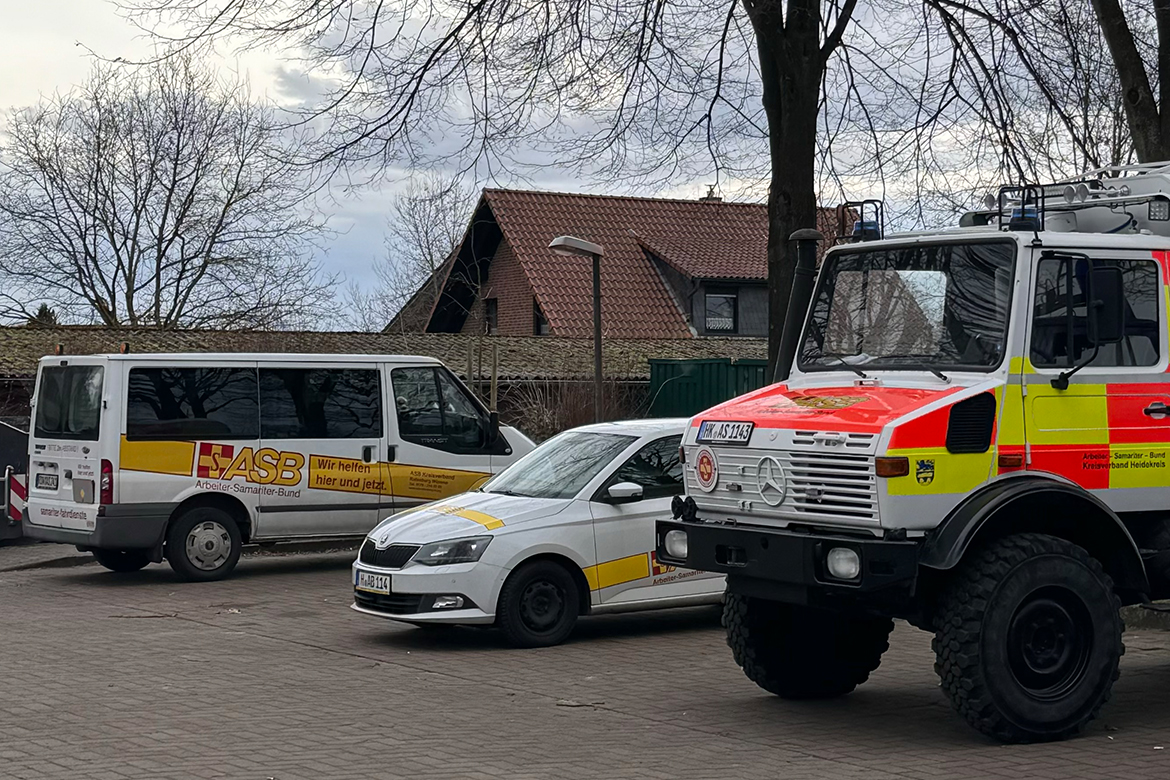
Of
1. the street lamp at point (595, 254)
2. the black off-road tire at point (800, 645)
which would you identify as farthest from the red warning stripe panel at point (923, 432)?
the street lamp at point (595, 254)

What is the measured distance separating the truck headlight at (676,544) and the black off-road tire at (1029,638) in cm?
168

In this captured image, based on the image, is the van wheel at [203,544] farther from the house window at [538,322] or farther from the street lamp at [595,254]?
the house window at [538,322]

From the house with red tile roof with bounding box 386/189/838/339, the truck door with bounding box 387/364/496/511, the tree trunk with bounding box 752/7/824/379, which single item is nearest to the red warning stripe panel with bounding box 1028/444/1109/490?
the tree trunk with bounding box 752/7/824/379

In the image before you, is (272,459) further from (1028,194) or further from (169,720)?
(1028,194)

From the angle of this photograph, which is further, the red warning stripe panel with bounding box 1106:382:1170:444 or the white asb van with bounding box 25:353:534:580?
the white asb van with bounding box 25:353:534:580

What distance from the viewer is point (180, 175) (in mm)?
40594

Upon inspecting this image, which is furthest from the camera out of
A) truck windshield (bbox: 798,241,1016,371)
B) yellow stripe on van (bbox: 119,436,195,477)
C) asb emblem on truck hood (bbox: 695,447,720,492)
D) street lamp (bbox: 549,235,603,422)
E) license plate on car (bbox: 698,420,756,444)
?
street lamp (bbox: 549,235,603,422)

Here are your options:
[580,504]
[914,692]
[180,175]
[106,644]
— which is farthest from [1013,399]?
[180,175]

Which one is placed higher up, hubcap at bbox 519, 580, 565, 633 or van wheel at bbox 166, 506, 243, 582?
van wheel at bbox 166, 506, 243, 582

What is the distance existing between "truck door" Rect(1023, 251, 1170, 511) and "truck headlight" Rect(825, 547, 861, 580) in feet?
3.83

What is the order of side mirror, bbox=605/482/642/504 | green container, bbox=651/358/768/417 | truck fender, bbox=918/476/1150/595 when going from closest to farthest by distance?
truck fender, bbox=918/476/1150/595
side mirror, bbox=605/482/642/504
green container, bbox=651/358/768/417

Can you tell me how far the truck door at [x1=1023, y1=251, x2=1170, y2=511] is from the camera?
8.18 m

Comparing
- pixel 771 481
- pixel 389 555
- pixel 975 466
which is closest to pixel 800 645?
pixel 771 481

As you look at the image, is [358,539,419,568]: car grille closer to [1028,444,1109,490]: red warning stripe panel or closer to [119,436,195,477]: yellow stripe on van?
[119,436,195,477]: yellow stripe on van
